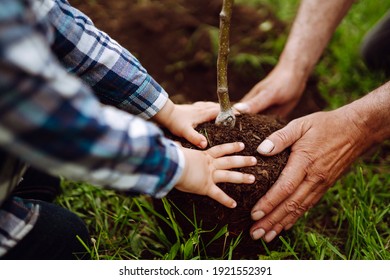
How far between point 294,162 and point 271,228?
253mm

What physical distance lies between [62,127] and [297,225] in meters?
1.20

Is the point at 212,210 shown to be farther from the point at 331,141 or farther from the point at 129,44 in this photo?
the point at 129,44

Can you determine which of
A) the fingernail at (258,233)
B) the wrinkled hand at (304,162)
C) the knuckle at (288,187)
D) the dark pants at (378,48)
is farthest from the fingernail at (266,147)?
the dark pants at (378,48)

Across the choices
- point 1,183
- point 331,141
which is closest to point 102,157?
point 1,183

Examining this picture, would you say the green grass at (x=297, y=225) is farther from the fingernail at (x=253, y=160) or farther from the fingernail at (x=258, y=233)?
the fingernail at (x=253, y=160)

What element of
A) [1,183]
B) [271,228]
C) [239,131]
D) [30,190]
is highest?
[239,131]

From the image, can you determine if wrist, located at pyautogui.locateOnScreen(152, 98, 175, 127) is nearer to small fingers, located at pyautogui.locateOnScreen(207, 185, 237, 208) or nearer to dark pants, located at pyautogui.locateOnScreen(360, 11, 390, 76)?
small fingers, located at pyautogui.locateOnScreen(207, 185, 237, 208)

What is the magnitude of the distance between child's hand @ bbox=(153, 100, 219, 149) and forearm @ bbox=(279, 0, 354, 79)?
685 mm

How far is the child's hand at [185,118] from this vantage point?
1.61 meters

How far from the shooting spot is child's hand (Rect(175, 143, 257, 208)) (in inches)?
52.8

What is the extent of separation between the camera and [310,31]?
2283 mm

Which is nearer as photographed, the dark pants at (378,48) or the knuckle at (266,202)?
the knuckle at (266,202)

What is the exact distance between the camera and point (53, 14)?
4.58 feet

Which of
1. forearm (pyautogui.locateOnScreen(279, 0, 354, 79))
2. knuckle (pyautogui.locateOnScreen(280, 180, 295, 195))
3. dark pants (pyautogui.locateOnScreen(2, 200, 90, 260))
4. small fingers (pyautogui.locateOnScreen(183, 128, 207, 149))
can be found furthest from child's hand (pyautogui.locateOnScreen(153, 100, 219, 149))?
forearm (pyautogui.locateOnScreen(279, 0, 354, 79))
